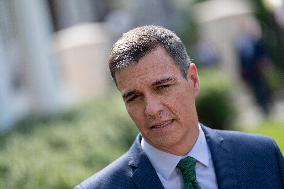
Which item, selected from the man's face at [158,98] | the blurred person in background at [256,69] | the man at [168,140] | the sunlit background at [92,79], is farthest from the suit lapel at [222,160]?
the blurred person in background at [256,69]

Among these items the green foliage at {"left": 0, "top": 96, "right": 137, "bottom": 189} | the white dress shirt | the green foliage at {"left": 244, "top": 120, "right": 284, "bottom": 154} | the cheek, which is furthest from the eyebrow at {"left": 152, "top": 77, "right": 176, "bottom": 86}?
the green foliage at {"left": 244, "top": 120, "right": 284, "bottom": 154}

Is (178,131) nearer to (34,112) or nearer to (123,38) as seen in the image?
(123,38)

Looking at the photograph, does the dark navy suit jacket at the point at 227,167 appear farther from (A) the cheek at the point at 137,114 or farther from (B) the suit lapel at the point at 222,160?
(A) the cheek at the point at 137,114

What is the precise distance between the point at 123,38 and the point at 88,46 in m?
16.1

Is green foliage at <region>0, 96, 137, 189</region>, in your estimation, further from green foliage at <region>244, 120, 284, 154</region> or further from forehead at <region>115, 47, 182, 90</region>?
forehead at <region>115, 47, 182, 90</region>

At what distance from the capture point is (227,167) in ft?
9.42

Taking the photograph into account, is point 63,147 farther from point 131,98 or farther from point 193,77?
point 131,98

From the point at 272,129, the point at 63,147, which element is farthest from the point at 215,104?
the point at 63,147

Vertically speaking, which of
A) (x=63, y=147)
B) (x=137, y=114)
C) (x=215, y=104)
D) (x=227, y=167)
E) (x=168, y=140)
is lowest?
(x=215, y=104)

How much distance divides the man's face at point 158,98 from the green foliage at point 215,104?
10023 mm

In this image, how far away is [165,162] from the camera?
2.84 m

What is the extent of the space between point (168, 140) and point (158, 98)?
146 millimetres

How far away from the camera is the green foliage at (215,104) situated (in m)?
13.0

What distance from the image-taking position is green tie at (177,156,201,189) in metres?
2.76
